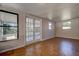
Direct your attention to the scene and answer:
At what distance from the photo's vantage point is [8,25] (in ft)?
12.4

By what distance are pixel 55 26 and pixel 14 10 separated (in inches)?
263

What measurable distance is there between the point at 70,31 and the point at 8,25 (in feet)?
20.5

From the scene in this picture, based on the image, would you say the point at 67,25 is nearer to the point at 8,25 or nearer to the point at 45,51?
the point at 45,51

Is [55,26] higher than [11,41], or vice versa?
[55,26]

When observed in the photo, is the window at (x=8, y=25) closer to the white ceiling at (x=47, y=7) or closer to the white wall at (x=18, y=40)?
the white wall at (x=18, y=40)

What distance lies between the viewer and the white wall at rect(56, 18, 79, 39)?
7.69 metres

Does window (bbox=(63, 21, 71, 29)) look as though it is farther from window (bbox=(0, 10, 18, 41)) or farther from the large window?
window (bbox=(0, 10, 18, 41))

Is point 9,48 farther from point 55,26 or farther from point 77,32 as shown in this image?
point 55,26

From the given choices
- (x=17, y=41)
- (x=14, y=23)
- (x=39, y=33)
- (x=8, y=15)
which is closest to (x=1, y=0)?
(x=8, y=15)

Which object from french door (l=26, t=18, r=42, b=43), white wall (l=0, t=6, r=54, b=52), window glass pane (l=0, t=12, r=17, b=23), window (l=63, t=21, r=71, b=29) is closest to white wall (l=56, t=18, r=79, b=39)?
window (l=63, t=21, r=71, b=29)

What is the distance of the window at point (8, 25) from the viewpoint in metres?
3.50

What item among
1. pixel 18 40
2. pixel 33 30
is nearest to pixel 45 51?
pixel 18 40

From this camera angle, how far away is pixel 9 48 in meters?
3.74

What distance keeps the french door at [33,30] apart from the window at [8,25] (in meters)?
1.10
